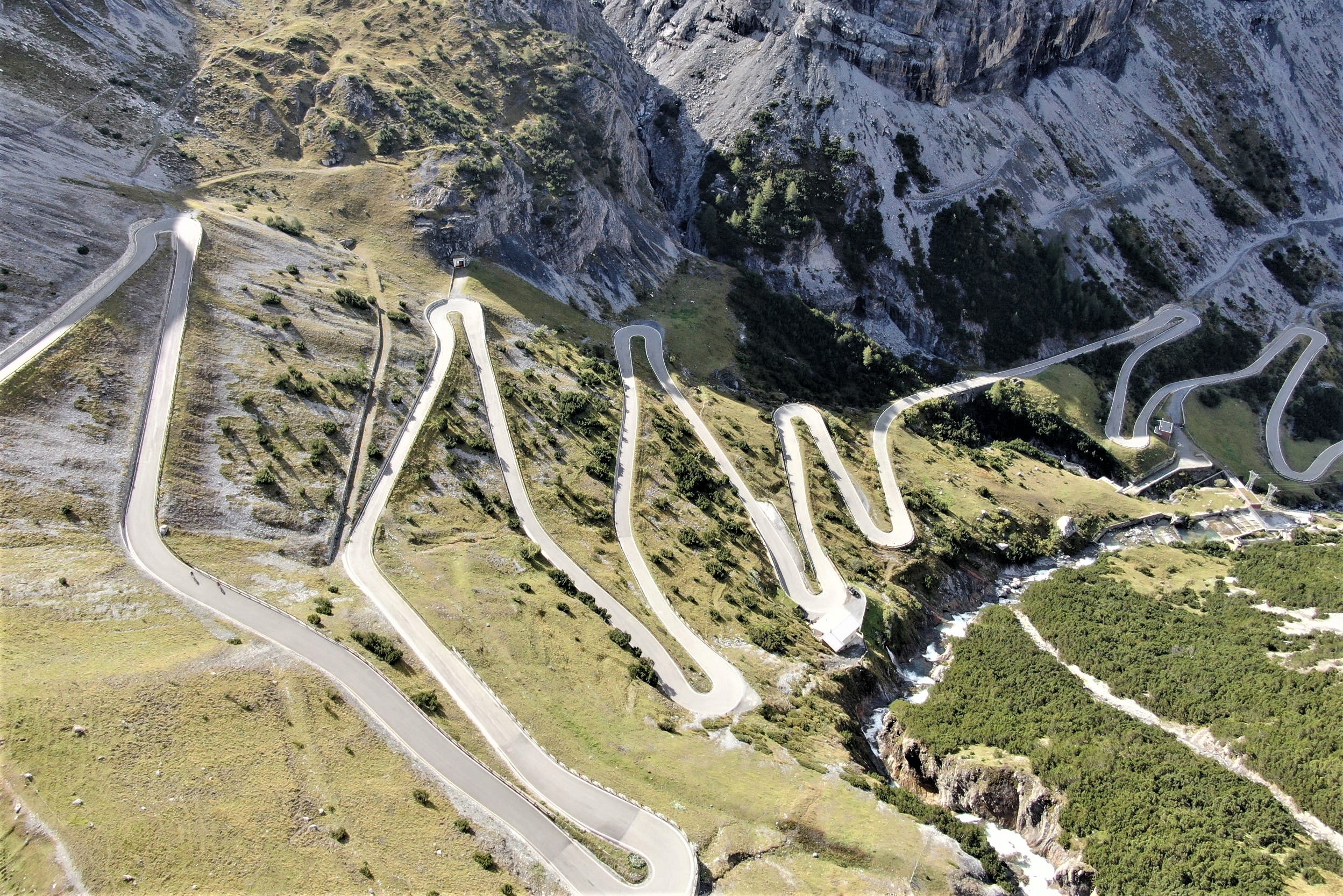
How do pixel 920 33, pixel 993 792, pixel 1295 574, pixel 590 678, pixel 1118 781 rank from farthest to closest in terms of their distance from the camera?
pixel 920 33
pixel 1295 574
pixel 993 792
pixel 1118 781
pixel 590 678

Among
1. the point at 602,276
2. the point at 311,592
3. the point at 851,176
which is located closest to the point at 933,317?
the point at 851,176

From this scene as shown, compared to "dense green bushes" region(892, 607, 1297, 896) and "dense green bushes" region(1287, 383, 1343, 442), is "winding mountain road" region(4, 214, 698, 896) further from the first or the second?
"dense green bushes" region(1287, 383, 1343, 442)

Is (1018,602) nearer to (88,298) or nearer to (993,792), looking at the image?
(993,792)

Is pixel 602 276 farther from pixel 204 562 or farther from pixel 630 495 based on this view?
pixel 204 562

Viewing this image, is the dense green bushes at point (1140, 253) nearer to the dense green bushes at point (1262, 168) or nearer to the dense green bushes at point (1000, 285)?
the dense green bushes at point (1000, 285)

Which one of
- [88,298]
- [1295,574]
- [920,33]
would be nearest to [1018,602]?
[1295,574]

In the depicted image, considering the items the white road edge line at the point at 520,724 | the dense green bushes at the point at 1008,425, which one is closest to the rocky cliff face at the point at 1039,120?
the dense green bushes at the point at 1008,425
